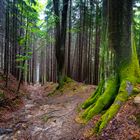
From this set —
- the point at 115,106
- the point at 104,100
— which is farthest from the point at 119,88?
the point at 115,106

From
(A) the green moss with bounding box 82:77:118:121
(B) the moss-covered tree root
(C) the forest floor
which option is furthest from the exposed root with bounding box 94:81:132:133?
(A) the green moss with bounding box 82:77:118:121

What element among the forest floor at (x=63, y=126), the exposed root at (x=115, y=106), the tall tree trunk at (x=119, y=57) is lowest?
the forest floor at (x=63, y=126)

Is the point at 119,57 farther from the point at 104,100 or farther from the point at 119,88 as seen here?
the point at 104,100

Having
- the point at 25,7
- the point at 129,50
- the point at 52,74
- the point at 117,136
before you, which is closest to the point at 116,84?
the point at 129,50

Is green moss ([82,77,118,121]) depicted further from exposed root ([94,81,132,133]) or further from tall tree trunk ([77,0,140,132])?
exposed root ([94,81,132,133])

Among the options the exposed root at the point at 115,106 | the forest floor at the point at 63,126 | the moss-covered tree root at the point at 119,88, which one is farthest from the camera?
the moss-covered tree root at the point at 119,88

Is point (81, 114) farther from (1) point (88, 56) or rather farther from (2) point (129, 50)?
(1) point (88, 56)

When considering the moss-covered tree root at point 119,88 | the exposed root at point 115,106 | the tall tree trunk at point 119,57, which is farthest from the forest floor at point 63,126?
the tall tree trunk at point 119,57

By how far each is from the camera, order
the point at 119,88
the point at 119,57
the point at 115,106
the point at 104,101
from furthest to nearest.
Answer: the point at 119,57 < the point at 104,101 < the point at 119,88 < the point at 115,106

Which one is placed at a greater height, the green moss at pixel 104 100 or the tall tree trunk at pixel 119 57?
the tall tree trunk at pixel 119 57

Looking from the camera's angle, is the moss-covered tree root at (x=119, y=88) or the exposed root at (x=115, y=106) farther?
the moss-covered tree root at (x=119, y=88)

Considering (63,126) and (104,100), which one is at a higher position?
(104,100)

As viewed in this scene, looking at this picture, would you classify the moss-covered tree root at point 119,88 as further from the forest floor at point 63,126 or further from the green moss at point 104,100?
the forest floor at point 63,126

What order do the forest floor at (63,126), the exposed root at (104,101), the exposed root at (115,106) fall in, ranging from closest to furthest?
the forest floor at (63,126)
the exposed root at (115,106)
the exposed root at (104,101)
